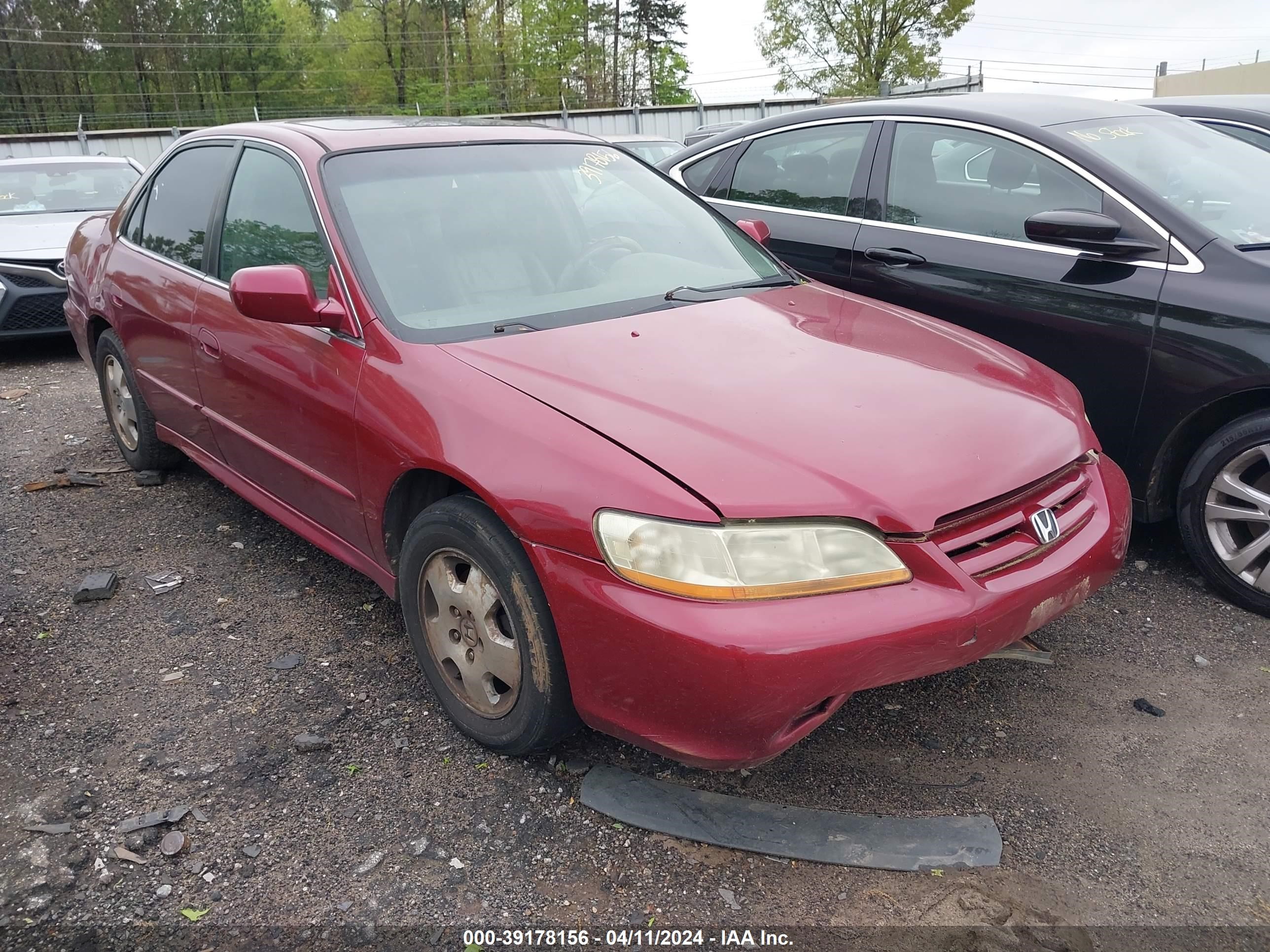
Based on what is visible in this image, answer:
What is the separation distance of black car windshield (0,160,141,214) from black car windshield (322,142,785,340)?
6611mm

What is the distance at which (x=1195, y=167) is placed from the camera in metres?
3.90

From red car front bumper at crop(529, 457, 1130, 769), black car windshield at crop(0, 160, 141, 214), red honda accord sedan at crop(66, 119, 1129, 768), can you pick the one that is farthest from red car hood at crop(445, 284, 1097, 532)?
black car windshield at crop(0, 160, 141, 214)

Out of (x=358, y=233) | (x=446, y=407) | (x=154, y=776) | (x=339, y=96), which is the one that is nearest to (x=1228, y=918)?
(x=446, y=407)

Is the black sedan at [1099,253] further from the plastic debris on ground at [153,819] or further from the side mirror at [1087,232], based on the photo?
the plastic debris on ground at [153,819]

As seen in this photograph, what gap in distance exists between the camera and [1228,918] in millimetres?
2080

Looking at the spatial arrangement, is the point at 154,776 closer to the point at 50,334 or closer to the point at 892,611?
the point at 892,611

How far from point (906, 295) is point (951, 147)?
66cm

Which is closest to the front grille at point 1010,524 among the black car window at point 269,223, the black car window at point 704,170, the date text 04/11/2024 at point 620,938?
the date text 04/11/2024 at point 620,938

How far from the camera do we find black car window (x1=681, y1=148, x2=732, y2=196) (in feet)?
16.8

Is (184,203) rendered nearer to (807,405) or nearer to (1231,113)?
(807,405)

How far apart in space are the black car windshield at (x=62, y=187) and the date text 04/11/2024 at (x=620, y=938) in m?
8.35

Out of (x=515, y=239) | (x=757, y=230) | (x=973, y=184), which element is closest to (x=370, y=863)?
(x=515, y=239)

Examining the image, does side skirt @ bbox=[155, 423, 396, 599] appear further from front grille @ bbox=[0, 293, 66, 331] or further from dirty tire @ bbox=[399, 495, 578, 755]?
front grille @ bbox=[0, 293, 66, 331]

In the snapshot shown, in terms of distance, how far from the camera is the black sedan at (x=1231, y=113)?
5.59 meters
